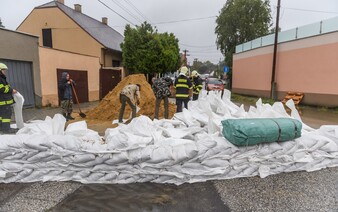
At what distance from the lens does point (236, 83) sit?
20.8 meters

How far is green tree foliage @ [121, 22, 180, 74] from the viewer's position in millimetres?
15758

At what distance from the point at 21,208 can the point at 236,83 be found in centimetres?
1988

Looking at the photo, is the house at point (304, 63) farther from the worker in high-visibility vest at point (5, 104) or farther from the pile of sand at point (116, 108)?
the worker in high-visibility vest at point (5, 104)

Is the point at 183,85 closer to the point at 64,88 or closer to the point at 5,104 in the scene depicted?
the point at 64,88

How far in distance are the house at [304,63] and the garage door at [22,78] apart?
11.8m

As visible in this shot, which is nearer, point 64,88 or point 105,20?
point 64,88

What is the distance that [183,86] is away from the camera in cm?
680

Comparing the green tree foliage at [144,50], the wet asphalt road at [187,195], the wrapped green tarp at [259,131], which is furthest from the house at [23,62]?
the wrapped green tarp at [259,131]

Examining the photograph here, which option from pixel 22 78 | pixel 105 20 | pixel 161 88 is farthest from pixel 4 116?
pixel 105 20

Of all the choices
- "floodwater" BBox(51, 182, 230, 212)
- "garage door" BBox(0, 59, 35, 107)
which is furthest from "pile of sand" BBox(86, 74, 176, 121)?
"floodwater" BBox(51, 182, 230, 212)

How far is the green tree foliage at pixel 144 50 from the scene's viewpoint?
15758mm

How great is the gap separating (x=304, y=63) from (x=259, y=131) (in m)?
10.5

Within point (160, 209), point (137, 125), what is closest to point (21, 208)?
point (160, 209)

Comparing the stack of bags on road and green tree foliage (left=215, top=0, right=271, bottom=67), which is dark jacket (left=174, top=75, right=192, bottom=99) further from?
green tree foliage (left=215, top=0, right=271, bottom=67)
